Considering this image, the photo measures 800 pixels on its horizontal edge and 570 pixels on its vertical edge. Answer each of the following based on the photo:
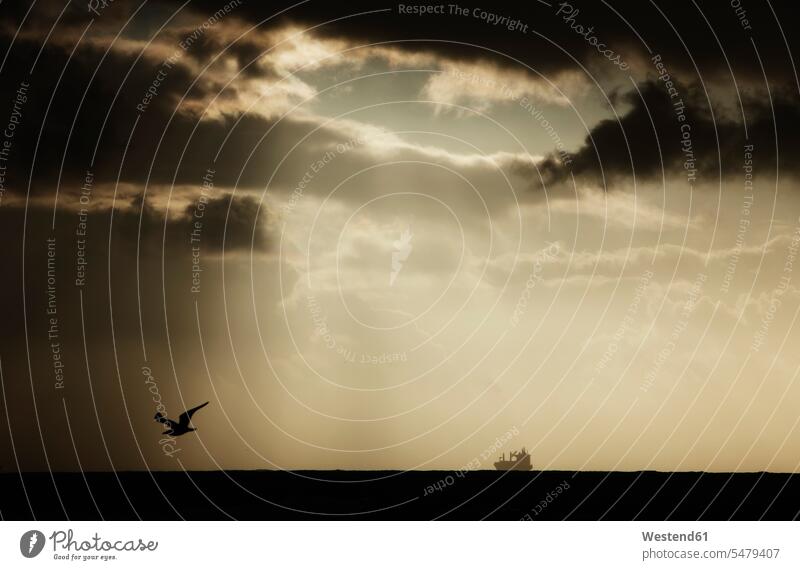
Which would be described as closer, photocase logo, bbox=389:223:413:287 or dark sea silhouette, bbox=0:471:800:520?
photocase logo, bbox=389:223:413:287

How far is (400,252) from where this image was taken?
611 inches

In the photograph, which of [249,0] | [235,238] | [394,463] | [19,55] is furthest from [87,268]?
[394,463]

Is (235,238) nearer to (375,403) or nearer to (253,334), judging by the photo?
(253,334)
